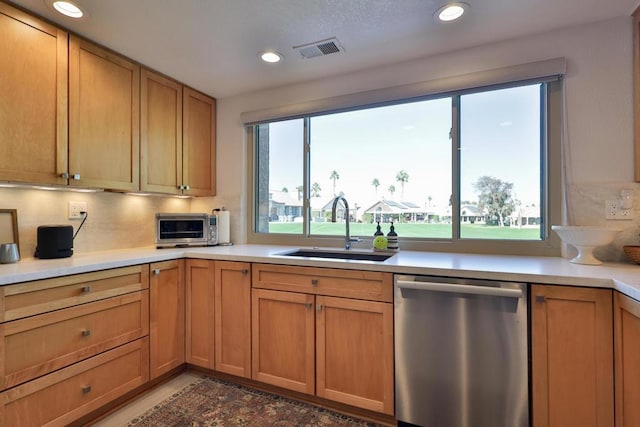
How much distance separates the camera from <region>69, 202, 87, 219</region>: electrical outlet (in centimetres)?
215

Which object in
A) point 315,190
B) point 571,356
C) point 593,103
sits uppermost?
point 593,103

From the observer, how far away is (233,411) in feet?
6.10

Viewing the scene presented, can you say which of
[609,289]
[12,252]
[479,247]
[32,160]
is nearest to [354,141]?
[479,247]

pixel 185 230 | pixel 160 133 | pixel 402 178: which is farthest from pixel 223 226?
pixel 402 178

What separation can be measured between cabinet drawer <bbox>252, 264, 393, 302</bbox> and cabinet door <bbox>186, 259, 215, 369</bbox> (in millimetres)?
401

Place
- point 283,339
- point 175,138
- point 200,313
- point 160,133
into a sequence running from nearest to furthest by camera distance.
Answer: point 283,339, point 200,313, point 160,133, point 175,138

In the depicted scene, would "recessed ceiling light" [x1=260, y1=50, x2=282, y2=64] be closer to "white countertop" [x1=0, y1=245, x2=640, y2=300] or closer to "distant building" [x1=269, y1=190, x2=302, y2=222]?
"distant building" [x1=269, y1=190, x2=302, y2=222]

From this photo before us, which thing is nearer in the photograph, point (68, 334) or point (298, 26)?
point (68, 334)

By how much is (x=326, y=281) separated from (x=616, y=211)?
65.7 inches

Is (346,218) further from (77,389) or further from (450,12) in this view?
(77,389)

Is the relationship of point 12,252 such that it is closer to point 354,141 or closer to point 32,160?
point 32,160

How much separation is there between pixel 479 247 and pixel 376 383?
1.10m

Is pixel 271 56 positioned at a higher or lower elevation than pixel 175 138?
higher

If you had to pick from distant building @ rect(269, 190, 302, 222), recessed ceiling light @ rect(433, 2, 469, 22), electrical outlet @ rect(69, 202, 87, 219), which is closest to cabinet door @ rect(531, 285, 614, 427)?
recessed ceiling light @ rect(433, 2, 469, 22)
